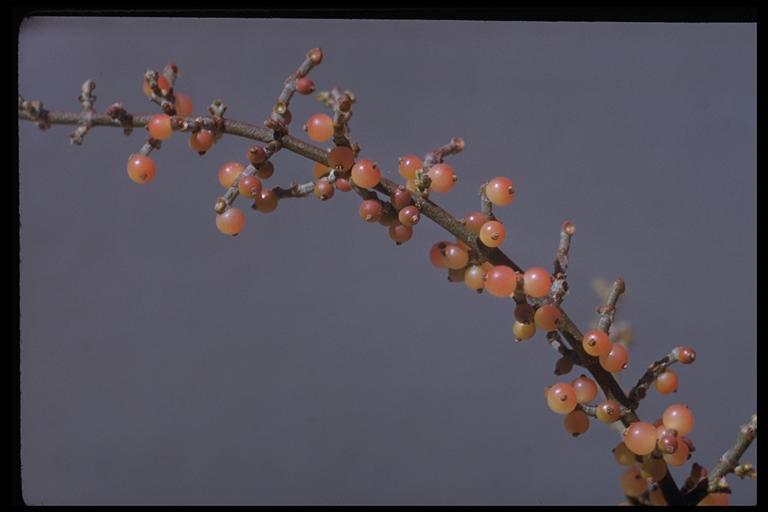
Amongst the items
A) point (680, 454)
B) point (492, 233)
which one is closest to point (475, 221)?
point (492, 233)

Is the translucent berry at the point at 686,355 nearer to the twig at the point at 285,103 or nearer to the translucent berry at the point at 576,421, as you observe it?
the translucent berry at the point at 576,421

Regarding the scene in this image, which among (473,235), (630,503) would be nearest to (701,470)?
(630,503)

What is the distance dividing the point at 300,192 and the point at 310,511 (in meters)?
0.37

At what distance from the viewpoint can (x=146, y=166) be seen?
1.64ft

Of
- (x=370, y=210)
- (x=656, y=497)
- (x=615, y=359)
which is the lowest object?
(x=656, y=497)

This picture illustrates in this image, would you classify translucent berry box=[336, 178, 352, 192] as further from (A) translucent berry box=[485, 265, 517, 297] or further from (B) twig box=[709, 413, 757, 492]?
(B) twig box=[709, 413, 757, 492]

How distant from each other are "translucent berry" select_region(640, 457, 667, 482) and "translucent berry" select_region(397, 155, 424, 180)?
0.90 ft

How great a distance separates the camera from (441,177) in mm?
503

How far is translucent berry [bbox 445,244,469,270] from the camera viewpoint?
0.52 meters

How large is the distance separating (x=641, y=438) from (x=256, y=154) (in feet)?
1.07

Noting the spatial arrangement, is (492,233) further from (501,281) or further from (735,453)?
(735,453)

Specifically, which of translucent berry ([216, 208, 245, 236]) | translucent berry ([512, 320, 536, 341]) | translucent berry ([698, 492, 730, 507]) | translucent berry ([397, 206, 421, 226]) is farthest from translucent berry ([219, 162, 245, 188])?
translucent berry ([698, 492, 730, 507])

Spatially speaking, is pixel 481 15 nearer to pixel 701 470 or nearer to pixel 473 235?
pixel 473 235

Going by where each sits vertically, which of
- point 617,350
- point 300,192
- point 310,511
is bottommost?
point 310,511
